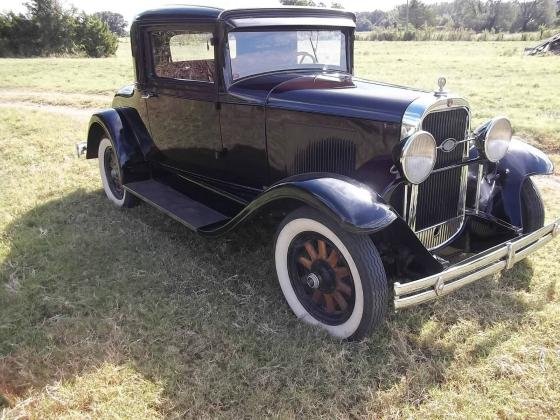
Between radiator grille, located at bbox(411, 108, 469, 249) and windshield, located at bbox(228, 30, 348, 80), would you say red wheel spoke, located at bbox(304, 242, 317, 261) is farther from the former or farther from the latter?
windshield, located at bbox(228, 30, 348, 80)

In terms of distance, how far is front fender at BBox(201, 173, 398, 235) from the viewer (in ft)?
8.19

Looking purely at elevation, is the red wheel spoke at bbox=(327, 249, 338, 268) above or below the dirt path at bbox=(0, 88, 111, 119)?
above

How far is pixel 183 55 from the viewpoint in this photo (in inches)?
158

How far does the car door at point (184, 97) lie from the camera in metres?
3.73

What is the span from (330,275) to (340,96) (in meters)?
1.12

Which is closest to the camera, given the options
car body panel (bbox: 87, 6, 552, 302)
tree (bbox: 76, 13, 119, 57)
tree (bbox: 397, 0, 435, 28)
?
car body panel (bbox: 87, 6, 552, 302)

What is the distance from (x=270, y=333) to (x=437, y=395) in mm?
970

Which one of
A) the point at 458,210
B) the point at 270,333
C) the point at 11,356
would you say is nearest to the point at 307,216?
the point at 270,333

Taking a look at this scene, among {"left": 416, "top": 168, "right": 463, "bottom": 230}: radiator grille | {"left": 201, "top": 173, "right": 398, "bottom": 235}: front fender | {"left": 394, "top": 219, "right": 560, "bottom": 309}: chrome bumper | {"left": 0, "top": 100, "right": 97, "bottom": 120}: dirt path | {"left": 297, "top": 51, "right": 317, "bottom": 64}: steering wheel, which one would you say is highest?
{"left": 297, "top": 51, "right": 317, "bottom": 64}: steering wheel

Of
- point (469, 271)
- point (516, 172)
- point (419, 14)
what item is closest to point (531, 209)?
point (516, 172)

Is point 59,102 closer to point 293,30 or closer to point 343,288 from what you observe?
point 293,30

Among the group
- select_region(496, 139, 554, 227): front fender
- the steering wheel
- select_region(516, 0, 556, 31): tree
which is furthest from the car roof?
select_region(516, 0, 556, 31): tree

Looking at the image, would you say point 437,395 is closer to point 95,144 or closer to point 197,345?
point 197,345

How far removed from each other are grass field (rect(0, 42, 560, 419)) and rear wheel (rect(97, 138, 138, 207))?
30 cm
